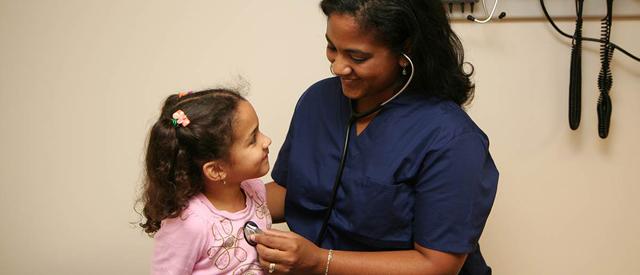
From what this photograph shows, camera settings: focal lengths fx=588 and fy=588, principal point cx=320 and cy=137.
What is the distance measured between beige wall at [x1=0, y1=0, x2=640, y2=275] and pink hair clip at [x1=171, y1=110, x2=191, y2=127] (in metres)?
0.64

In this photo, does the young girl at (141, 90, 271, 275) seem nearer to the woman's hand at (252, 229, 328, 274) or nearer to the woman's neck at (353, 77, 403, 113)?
the woman's hand at (252, 229, 328, 274)

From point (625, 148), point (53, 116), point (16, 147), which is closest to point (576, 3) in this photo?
point (625, 148)

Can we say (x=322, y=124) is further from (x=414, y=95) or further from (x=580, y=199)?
(x=580, y=199)

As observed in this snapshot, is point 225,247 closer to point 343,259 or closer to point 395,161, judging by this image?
point 343,259

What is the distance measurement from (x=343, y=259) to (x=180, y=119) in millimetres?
419

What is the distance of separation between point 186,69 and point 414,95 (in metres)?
0.78

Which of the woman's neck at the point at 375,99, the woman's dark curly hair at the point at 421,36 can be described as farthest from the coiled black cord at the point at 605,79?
the woman's neck at the point at 375,99

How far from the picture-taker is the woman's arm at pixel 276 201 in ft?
4.64

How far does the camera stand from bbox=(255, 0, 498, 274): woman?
1125mm

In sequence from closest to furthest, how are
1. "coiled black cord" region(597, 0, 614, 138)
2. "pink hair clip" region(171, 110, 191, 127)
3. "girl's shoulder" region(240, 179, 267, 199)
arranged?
"pink hair clip" region(171, 110, 191, 127) < "girl's shoulder" region(240, 179, 267, 199) < "coiled black cord" region(597, 0, 614, 138)

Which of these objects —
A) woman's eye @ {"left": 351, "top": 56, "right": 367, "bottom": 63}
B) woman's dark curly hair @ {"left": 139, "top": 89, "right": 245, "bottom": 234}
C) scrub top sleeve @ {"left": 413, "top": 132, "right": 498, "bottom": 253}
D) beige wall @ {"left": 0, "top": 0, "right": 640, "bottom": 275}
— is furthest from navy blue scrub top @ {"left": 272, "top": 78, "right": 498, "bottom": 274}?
beige wall @ {"left": 0, "top": 0, "right": 640, "bottom": 275}

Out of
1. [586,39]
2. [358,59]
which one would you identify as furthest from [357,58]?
[586,39]

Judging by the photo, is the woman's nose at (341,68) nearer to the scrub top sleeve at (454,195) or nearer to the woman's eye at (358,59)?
the woman's eye at (358,59)

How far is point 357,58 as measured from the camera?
1148 millimetres
